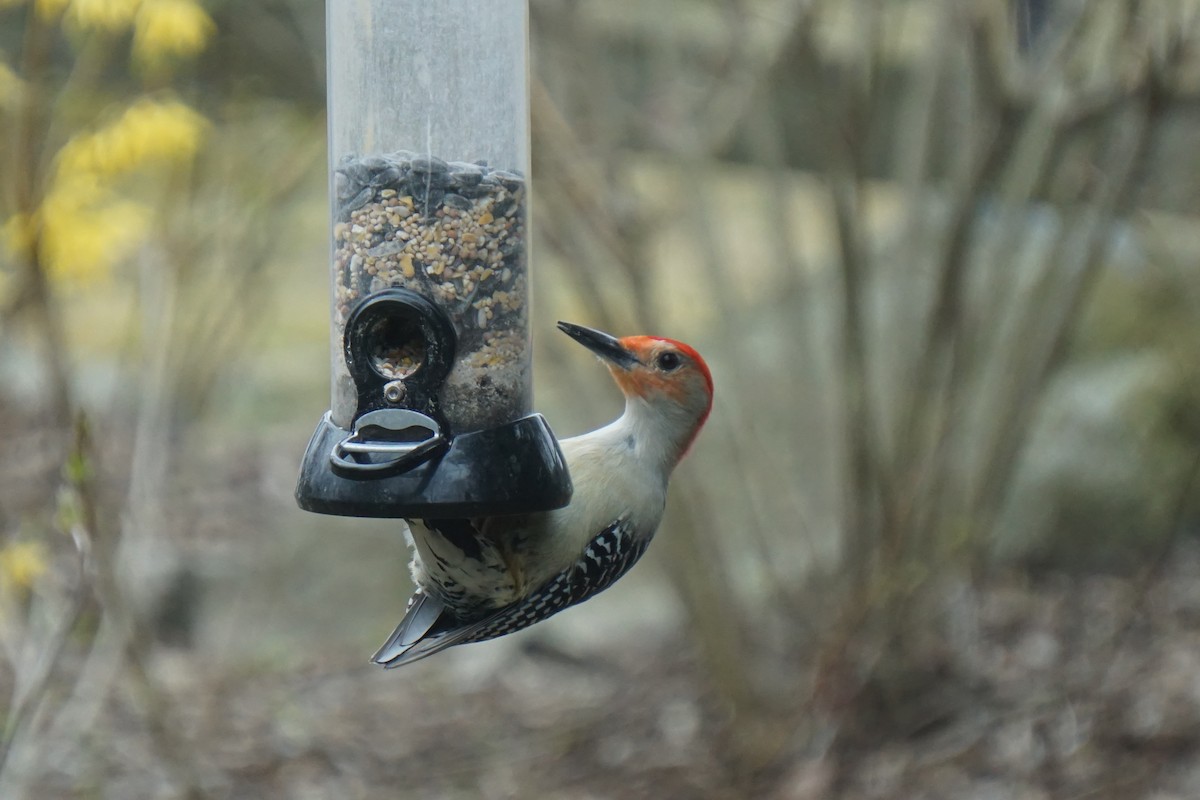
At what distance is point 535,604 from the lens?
3.46m

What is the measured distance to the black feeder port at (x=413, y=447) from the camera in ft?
9.78

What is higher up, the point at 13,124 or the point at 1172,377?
the point at 13,124

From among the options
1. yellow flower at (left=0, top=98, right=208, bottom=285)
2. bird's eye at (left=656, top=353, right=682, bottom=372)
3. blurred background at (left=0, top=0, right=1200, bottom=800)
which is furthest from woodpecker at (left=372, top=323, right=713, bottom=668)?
yellow flower at (left=0, top=98, right=208, bottom=285)

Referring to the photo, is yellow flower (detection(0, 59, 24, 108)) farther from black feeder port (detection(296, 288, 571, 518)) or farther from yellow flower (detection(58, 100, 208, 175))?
black feeder port (detection(296, 288, 571, 518))

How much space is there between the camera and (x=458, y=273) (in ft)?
10.7

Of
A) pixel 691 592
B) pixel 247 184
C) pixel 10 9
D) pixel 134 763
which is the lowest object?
pixel 134 763

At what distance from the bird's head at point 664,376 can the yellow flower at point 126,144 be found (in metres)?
2.77

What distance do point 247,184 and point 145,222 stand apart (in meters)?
1.29

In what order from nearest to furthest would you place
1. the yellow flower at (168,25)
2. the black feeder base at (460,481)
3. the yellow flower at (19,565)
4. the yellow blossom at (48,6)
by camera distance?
the black feeder base at (460,481) → the yellow blossom at (48,6) → the yellow flower at (19,565) → the yellow flower at (168,25)

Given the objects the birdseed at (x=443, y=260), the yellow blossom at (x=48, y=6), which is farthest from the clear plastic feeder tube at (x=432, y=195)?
the yellow blossom at (x=48, y=6)

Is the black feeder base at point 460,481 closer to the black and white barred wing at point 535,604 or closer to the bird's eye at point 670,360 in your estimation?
the black and white barred wing at point 535,604

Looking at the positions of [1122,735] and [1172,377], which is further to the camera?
[1172,377]

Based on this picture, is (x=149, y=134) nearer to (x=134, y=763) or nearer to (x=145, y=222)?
(x=145, y=222)

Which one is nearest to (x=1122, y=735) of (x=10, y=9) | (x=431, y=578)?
(x=431, y=578)
